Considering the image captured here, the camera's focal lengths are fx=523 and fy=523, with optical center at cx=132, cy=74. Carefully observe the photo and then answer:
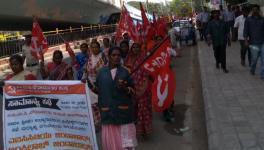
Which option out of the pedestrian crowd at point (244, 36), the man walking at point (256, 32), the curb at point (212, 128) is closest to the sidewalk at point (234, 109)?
the curb at point (212, 128)

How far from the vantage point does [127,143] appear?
5285 millimetres

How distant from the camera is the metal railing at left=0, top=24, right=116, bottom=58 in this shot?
2692 cm

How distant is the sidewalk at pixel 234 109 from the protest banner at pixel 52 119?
196 centimetres

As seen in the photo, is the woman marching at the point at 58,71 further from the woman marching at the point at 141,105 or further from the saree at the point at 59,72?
the woman marching at the point at 141,105

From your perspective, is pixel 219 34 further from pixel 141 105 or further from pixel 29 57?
pixel 141 105

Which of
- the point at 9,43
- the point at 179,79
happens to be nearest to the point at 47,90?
the point at 179,79

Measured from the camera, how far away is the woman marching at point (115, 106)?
522 cm

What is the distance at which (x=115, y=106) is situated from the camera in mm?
5238

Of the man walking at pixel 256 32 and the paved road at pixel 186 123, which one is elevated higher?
the man walking at pixel 256 32

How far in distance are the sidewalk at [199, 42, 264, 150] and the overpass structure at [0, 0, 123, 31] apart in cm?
2097

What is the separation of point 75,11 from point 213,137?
38.4 meters

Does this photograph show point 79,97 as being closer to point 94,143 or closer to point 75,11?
point 94,143

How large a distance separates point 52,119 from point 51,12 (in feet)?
112

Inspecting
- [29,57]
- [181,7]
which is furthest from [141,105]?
[181,7]
